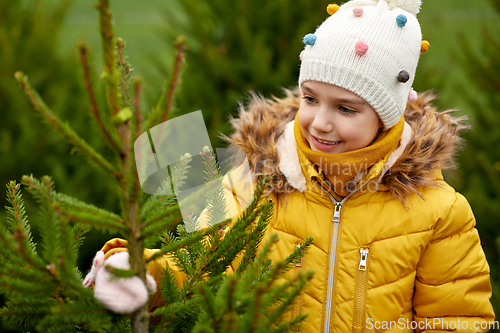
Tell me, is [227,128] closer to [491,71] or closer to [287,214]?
[287,214]

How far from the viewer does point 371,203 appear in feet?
6.27

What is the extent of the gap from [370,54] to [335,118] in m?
0.30

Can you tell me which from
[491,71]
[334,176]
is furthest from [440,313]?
[491,71]

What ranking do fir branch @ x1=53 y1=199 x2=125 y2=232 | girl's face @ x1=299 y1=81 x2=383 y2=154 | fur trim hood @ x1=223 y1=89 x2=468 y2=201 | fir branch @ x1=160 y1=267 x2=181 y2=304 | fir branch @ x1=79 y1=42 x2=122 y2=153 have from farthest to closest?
fur trim hood @ x1=223 y1=89 x2=468 y2=201
girl's face @ x1=299 y1=81 x2=383 y2=154
fir branch @ x1=160 y1=267 x2=181 y2=304
fir branch @ x1=53 y1=199 x2=125 y2=232
fir branch @ x1=79 y1=42 x2=122 y2=153

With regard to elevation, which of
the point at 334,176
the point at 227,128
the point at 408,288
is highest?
the point at 227,128

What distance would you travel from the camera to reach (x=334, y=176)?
1894 mm

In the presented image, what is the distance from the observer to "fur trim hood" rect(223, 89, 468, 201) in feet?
6.31

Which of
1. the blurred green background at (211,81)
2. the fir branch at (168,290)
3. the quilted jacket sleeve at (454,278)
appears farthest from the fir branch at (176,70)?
the blurred green background at (211,81)

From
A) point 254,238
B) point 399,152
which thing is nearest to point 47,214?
point 254,238

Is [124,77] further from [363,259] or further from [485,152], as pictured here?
[485,152]

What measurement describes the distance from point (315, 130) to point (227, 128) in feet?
6.92

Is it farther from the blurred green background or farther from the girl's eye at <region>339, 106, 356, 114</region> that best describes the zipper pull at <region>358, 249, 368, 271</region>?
the blurred green background

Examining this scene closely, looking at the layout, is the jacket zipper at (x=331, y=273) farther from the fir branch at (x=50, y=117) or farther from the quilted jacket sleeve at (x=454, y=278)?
the fir branch at (x=50, y=117)

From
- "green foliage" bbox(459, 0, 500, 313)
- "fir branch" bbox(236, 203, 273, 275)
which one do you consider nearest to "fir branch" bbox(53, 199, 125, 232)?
"fir branch" bbox(236, 203, 273, 275)
